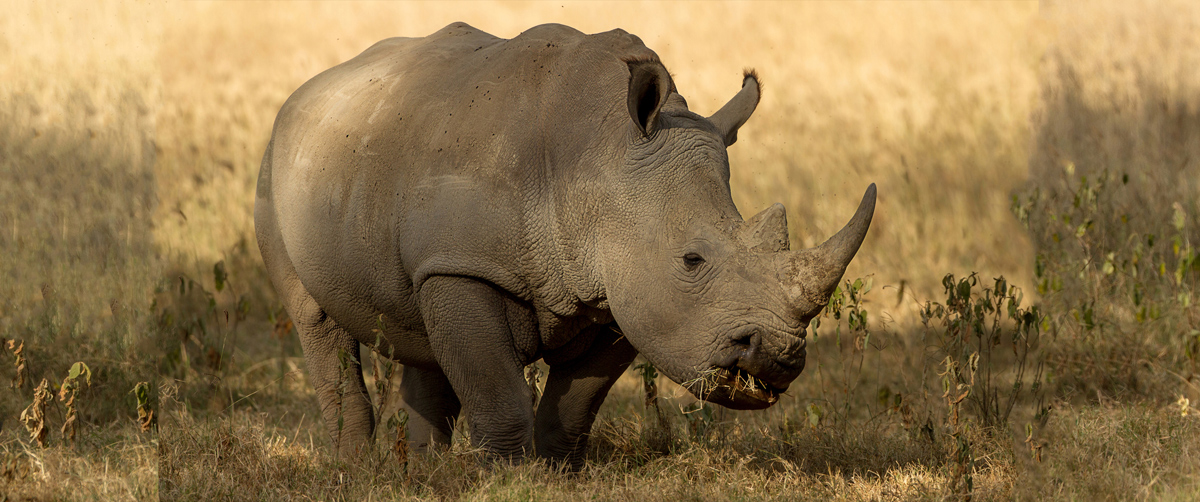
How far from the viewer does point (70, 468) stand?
464 cm

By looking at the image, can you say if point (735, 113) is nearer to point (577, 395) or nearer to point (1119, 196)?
point (577, 395)

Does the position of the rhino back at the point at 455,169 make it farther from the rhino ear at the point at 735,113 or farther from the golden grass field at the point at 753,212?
the golden grass field at the point at 753,212

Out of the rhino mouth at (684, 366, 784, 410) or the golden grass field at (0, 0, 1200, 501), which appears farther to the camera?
the golden grass field at (0, 0, 1200, 501)

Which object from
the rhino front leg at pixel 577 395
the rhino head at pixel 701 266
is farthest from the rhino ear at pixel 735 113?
the rhino front leg at pixel 577 395

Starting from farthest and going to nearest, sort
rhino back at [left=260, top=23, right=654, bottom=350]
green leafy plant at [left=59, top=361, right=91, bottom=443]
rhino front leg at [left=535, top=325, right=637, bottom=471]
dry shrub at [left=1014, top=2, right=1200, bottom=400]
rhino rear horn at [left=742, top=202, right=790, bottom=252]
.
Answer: dry shrub at [left=1014, top=2, right=1200, bottom=400] < rhino front leg at [left=535, top=325, right=637, bottom=471] < green leafy plant at [left=59, top=361, right=91, bottom=443] < rhino back at [left=260, top=23, right=654, bottom=350] < rhino rear horn at [left=742, top=202, right=790, bottom=252]

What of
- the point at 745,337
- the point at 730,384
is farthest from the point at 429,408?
the point at 745,337

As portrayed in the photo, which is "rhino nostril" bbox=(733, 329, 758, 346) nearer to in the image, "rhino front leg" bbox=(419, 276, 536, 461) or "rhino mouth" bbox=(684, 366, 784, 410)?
"rhino mouth" bbox=(684, 366, 784, 410)

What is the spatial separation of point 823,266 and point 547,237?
105 centimetres

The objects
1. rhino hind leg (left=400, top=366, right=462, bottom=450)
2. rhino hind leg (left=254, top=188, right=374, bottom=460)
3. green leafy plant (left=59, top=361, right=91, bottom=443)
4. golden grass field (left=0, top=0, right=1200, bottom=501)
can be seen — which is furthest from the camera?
rhino hind leg (left=400, top=366, right=462, bottom=450)

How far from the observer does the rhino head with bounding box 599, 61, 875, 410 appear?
4004 millimetres

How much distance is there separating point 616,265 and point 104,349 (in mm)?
2658

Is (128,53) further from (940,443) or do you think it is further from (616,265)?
(940,443)

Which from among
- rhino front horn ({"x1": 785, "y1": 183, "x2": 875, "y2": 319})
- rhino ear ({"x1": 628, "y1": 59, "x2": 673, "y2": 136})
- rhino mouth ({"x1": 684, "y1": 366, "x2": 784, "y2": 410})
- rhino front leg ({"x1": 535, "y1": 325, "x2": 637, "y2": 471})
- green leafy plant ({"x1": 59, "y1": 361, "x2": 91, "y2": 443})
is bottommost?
green leafy plant ({"x1": 59, "y1": 361, "x2": 91, "y2": 443})

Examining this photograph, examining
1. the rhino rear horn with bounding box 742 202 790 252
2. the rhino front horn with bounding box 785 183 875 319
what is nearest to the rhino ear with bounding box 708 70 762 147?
the rhino rear horn with bounding box 742 202 790 252
